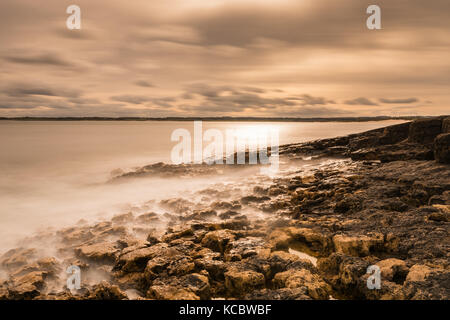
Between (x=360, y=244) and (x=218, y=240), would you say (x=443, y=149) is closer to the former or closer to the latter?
(x=360, y=244)

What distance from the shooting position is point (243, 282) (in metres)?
5.02

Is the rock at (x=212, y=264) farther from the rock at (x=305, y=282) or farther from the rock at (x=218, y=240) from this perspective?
the rock at (x=305, y=282)

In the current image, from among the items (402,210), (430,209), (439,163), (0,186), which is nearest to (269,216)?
(402,210)

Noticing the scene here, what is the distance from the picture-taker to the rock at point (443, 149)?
30.9 feet

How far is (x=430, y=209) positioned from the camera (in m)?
6.78

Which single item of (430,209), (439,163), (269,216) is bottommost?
(269,216)

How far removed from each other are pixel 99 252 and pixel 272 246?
4.17 m

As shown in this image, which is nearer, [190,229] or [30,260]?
[30,260]

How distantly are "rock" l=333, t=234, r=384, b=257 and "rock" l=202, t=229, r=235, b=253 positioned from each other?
2479 millimetres

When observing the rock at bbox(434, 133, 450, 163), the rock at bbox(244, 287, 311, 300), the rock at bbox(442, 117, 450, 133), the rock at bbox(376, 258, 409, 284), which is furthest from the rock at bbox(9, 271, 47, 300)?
the rock at bbox(442, 117, 450, 133)

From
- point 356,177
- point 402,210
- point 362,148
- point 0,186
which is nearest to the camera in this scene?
point 402,210

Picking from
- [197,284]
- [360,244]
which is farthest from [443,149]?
[197,284]

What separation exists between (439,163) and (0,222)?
54.5ft
